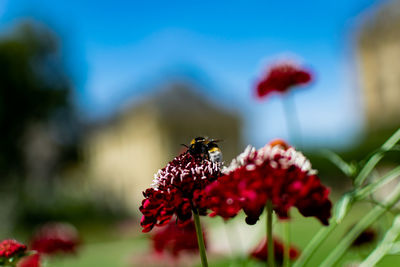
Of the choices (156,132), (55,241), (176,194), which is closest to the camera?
(176,194)

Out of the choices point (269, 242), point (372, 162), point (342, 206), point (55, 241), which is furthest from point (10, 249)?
point (55, 241)

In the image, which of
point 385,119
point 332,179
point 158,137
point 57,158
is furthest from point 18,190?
point 385,119

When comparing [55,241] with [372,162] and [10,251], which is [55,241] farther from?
[372,162]

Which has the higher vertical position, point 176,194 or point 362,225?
point 176,194

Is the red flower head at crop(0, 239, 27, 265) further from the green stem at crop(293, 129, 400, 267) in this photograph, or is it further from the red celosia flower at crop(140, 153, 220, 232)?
the green stem at crop(293, 129, 400, 267)

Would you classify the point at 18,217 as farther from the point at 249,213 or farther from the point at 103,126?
the point at 249,213

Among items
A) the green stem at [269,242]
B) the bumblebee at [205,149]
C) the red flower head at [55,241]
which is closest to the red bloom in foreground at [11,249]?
the bumblebee at [205,149]

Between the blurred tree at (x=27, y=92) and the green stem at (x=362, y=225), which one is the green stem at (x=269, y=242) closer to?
the green stem at (x=362, y=225)
